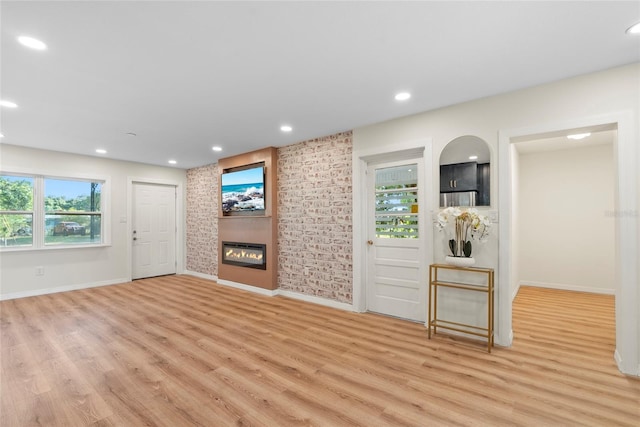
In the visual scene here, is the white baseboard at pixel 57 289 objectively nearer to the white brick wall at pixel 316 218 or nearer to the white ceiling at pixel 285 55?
the white ceiling at pixel 285 55

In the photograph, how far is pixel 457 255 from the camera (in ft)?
10.4

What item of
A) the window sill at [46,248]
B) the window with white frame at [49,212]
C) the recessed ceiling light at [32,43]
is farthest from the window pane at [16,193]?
the recessed ceiling light at [32,43]

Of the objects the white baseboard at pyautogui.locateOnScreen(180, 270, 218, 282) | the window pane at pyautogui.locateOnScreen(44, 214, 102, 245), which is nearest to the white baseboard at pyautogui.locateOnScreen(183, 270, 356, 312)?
the white baseboard at pyautogui.locateOnScreen(180, 270, 218, 282)

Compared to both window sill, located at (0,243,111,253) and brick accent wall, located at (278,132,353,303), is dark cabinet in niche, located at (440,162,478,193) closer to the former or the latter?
brick accent wall, located at (278,132,353,303)

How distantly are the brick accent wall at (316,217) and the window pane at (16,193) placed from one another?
14.6 feet

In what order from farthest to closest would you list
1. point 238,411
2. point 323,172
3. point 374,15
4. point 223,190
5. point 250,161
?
point 223,190 < point 250,161 < point 323,172 < point 238,411 < point 374,15

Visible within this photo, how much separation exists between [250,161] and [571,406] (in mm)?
5119

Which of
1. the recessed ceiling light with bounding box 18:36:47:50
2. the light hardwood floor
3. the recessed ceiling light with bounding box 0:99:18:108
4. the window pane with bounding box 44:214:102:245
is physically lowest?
the light hardwood floor

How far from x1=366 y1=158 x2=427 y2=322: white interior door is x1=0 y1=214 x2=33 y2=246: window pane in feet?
19.5

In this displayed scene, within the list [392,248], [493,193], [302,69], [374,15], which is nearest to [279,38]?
[302,69]

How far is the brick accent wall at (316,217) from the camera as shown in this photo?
4.27 meters

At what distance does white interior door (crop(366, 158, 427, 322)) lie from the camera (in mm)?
3697

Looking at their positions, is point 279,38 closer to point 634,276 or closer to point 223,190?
point 634,276

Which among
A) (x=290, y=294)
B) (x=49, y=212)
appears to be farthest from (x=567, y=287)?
(x=49, y=212)
